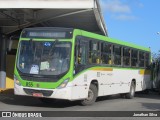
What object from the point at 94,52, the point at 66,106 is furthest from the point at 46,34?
the point at 66,106

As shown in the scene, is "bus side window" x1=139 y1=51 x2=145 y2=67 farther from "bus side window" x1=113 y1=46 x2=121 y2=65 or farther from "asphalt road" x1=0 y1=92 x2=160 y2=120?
"asphalt road" x1=0 y1=92 x2=160 y2=120

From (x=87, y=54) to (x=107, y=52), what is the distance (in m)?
2.32

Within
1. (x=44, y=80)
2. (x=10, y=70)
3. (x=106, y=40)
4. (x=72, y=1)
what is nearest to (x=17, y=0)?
(x=72, y=1)

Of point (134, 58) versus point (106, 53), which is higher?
point (106, 53)

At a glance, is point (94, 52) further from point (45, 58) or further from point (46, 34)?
point (45, 58)

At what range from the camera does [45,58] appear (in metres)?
16.0

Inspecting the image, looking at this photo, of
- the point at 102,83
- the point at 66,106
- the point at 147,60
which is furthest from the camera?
the point at 147,60

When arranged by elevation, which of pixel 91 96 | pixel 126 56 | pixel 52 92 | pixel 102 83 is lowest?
pixel 91 96

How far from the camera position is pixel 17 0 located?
20.1 meters

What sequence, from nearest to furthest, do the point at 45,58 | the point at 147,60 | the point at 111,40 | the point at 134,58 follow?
the point at 45,58 < the point at 111,40 < the point at 134,58 < the point at 147,60

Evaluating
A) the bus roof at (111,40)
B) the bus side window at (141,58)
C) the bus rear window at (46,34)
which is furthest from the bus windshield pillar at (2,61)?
the bus rear window at (46,34)

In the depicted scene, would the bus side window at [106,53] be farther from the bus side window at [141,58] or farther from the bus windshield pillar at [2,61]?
the bus windshield pillar at [2,61]

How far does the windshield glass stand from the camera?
51.7ft

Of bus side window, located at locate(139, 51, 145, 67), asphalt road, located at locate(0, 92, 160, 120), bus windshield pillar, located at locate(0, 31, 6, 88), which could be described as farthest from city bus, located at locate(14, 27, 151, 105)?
bus windshield pillar, located at locate(0, 31, 6, 88)
